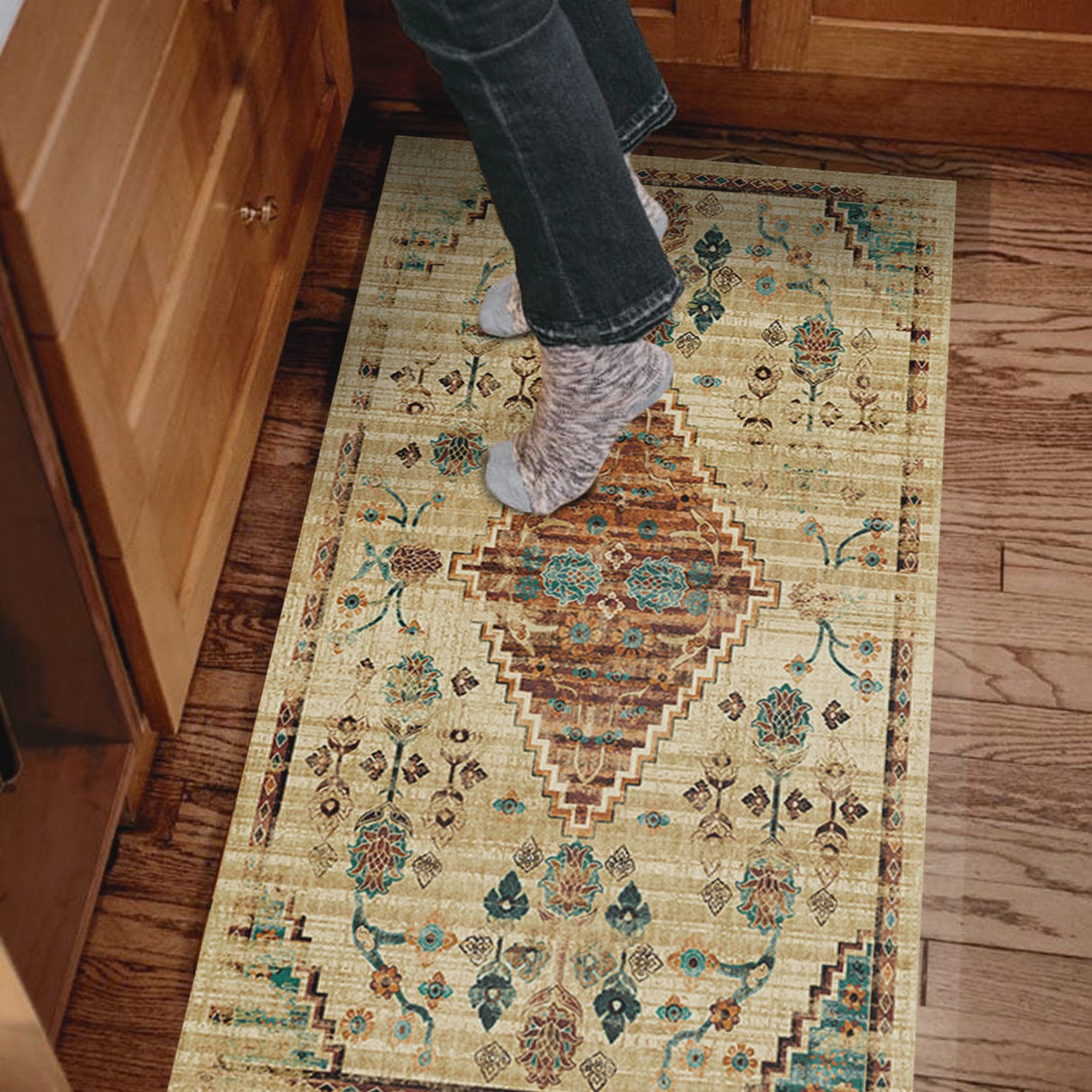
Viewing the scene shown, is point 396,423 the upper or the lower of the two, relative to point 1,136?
upper

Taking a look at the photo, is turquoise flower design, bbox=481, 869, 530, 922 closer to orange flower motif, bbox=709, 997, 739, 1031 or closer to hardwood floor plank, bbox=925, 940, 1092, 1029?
orange flower motif, bbox=709, 997, 739, 1031

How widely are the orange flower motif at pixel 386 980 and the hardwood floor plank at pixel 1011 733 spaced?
0.56 metres

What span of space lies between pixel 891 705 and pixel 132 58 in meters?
0.92

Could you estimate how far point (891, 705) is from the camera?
154 centimetres

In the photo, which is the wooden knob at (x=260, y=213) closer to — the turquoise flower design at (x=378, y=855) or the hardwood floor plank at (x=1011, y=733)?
the turquoise flower design at (x=378, y=855)

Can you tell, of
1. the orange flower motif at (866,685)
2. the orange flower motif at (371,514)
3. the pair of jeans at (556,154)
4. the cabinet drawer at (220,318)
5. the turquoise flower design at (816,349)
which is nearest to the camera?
the pair of jeans at (556,154)

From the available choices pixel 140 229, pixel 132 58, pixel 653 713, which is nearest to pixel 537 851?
pixel 653 713

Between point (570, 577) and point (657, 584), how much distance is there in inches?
3.6

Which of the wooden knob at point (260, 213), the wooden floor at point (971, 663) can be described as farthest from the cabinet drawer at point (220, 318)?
the wooden floor at point (971, 663)

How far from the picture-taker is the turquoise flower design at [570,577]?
1619 mm

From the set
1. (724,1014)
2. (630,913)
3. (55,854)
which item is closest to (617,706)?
(630,913)

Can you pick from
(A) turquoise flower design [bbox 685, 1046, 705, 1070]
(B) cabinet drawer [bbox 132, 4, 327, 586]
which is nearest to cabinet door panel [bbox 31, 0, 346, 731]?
(B) cabinet drawer [bbox 132, 4, 327, 586]

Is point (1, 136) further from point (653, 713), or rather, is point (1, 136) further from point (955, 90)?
point (955, 90)

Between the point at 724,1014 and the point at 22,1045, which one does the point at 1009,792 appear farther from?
the point at 22,1045
